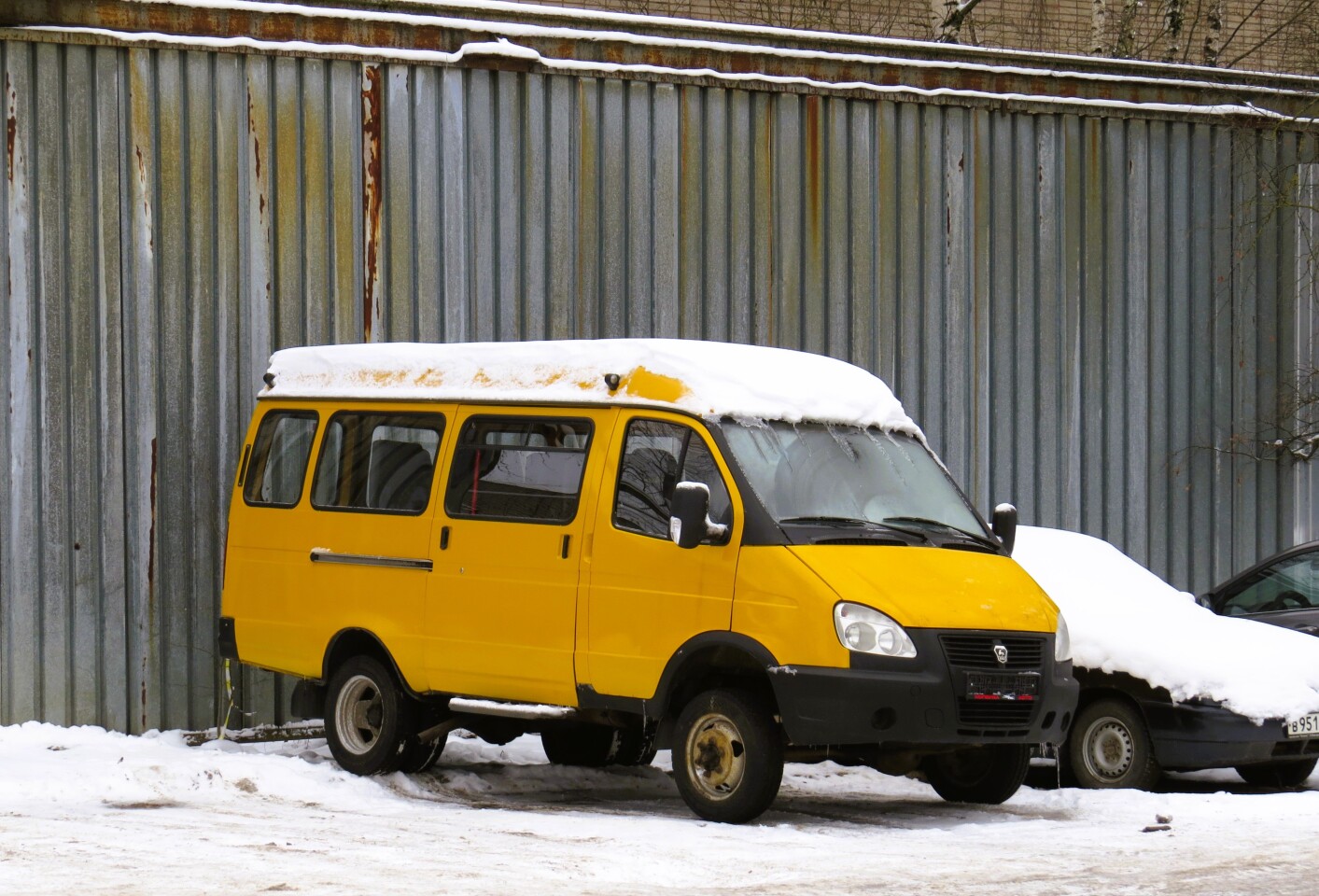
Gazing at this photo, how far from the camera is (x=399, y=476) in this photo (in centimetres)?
1061

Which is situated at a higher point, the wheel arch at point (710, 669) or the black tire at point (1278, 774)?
the wheel arch at point (710, 669)

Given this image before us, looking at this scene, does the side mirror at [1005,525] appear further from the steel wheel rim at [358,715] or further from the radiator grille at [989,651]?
the steel wheel rim at [358,715]

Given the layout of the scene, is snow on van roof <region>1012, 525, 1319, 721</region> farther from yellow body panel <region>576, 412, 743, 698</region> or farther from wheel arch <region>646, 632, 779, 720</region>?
yellow body panel <region>576, 412, 743, 698</region>

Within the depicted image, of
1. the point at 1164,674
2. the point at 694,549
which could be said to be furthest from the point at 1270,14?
the point at 694,549

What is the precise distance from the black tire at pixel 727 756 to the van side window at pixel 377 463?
2297 mm

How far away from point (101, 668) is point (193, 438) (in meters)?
1.67

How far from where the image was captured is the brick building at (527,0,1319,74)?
64.0 feet

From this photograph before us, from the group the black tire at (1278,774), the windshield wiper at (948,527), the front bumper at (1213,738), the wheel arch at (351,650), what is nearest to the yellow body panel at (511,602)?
the wheel arch at (351,650)

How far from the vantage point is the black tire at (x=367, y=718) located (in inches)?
408

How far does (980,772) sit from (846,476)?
1789mm

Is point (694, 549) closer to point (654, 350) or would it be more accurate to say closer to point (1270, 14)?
point (654, 350)

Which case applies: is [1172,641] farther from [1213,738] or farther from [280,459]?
[280,459]

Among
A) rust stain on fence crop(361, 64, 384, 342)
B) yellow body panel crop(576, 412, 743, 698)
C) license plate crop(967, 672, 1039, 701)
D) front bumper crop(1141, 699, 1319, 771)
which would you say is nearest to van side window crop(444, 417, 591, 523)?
yellow body panel crop(576, 412, 743, 698)

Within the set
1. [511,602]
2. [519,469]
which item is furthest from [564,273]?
[511,602]
